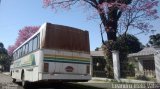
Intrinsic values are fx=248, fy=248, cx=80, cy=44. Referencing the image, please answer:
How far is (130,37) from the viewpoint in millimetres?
56562

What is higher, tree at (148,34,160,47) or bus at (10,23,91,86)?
tree at (148,34,160,47)

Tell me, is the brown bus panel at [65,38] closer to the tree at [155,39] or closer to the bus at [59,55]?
the bus at [59,55]

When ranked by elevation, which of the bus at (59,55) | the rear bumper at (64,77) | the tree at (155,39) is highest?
the tree at (155,39)

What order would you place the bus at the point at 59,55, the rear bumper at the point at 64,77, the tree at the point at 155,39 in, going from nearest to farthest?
the rear bumper at the point at 64,77 → the bus at the point at 59,55 → the tree at the point at 155,39

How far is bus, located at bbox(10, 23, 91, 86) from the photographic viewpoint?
12805 millimetres

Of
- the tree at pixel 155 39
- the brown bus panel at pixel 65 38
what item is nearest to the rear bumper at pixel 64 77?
the brown bus panel at pixel 65 38

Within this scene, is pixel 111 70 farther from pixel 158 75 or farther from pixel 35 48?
pixel 35 48

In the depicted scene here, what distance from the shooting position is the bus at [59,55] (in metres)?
12.8

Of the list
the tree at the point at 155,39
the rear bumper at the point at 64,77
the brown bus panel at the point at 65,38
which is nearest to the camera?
the rear bumper at the point at 64,77

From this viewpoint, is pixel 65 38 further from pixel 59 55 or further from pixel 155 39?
pixel 155 39

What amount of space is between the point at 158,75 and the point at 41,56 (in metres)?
9.78

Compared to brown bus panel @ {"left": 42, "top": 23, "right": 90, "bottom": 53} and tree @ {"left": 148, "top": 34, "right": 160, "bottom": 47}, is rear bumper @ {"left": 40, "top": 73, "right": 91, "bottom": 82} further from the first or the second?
tree @ {"left": 148, "top": 34, "right": 160, "bottom": 47}

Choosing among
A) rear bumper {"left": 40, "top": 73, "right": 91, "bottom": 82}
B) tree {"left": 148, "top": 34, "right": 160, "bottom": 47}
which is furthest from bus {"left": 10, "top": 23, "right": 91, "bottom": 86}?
tree {"left": 148, "top": 34, "right": 160, "bottom": 47}

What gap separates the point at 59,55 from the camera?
13297 mm
